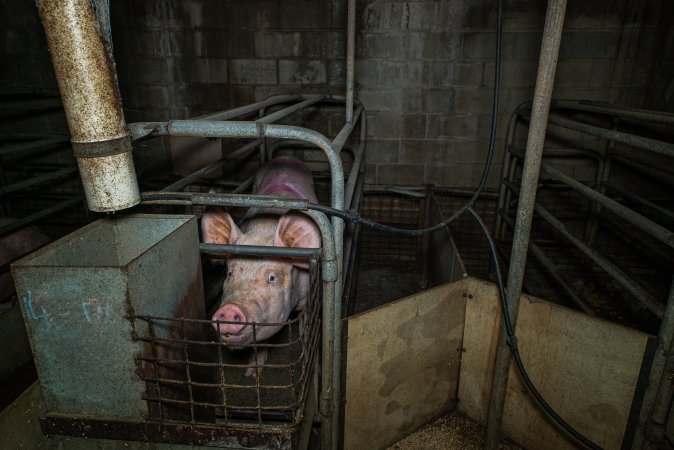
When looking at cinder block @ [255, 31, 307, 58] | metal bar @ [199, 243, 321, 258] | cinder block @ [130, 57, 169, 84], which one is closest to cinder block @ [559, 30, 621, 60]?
cinder block @ [255, 31, 307, 58]

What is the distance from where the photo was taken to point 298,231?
230 centimetres

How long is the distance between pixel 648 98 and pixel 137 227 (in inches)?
204

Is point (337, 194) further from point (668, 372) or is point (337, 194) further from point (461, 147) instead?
point (461, 147)

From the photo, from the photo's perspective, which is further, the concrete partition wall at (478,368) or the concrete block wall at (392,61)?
the concrete block wall at (392,61)

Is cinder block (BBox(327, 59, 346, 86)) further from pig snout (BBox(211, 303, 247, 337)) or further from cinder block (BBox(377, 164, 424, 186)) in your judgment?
pig snout (BBox(211, 303, 247, 337))

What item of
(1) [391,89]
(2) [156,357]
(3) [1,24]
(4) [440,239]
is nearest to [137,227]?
(2) [156,357]

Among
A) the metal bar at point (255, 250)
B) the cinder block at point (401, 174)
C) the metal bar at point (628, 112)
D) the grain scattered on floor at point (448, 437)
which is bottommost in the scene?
the grain scattered on floor at point (448, 437)

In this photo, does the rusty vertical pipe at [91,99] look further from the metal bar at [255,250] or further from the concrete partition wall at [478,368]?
the concrete partition wall at [478,368]

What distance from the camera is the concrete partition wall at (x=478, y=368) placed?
2.25 meters

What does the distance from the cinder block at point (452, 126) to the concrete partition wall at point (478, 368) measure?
2.60 metres

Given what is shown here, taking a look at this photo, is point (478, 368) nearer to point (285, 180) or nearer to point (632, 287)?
point (632, 287)

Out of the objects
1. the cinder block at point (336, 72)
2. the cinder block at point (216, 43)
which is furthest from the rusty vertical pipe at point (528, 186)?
the cinder block at point (216, 43)

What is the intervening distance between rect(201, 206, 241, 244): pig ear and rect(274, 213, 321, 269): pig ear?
0.87ft

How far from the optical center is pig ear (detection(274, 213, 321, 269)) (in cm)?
228
